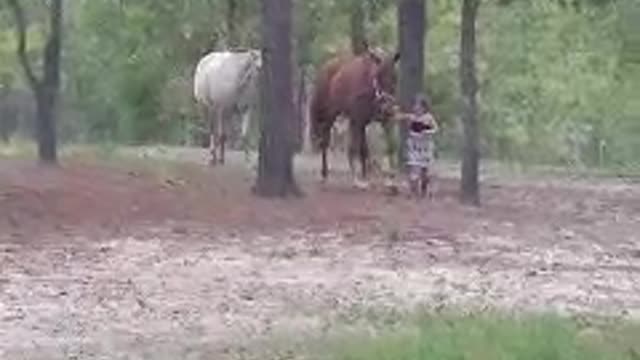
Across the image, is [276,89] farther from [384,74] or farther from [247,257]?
[247,257]

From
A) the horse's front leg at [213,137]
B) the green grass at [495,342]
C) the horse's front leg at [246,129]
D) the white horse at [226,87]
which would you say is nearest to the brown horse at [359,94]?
the white horse at [226,87]

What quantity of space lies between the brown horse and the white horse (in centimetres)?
157

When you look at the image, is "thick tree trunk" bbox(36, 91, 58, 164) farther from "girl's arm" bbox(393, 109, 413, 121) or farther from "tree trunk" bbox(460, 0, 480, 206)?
"tree trunk" bbox(460, 0, 480, 206)

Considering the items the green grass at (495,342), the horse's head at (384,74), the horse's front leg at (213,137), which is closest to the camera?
the green grass at (495,342)

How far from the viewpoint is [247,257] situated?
58.6 feet

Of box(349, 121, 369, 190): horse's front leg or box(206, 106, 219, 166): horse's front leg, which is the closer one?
box(349, 121, 369, 190): horse's front leg

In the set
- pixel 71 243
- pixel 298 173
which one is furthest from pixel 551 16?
pixel 71 243

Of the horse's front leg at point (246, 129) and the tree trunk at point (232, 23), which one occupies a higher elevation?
the tree trunk at point (232, 23)

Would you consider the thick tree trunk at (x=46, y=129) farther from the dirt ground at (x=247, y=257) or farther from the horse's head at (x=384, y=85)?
the horse's head at (x=384, y=85)

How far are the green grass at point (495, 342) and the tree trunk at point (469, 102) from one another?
11.5 metres

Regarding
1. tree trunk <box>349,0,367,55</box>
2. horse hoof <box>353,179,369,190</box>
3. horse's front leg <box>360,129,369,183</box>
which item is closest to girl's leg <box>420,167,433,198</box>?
horse hoof <box>353,179,369,190</box>

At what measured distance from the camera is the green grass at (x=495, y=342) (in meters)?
10.6

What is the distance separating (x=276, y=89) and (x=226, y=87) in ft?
18.5

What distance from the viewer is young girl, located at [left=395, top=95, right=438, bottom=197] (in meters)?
24.5
